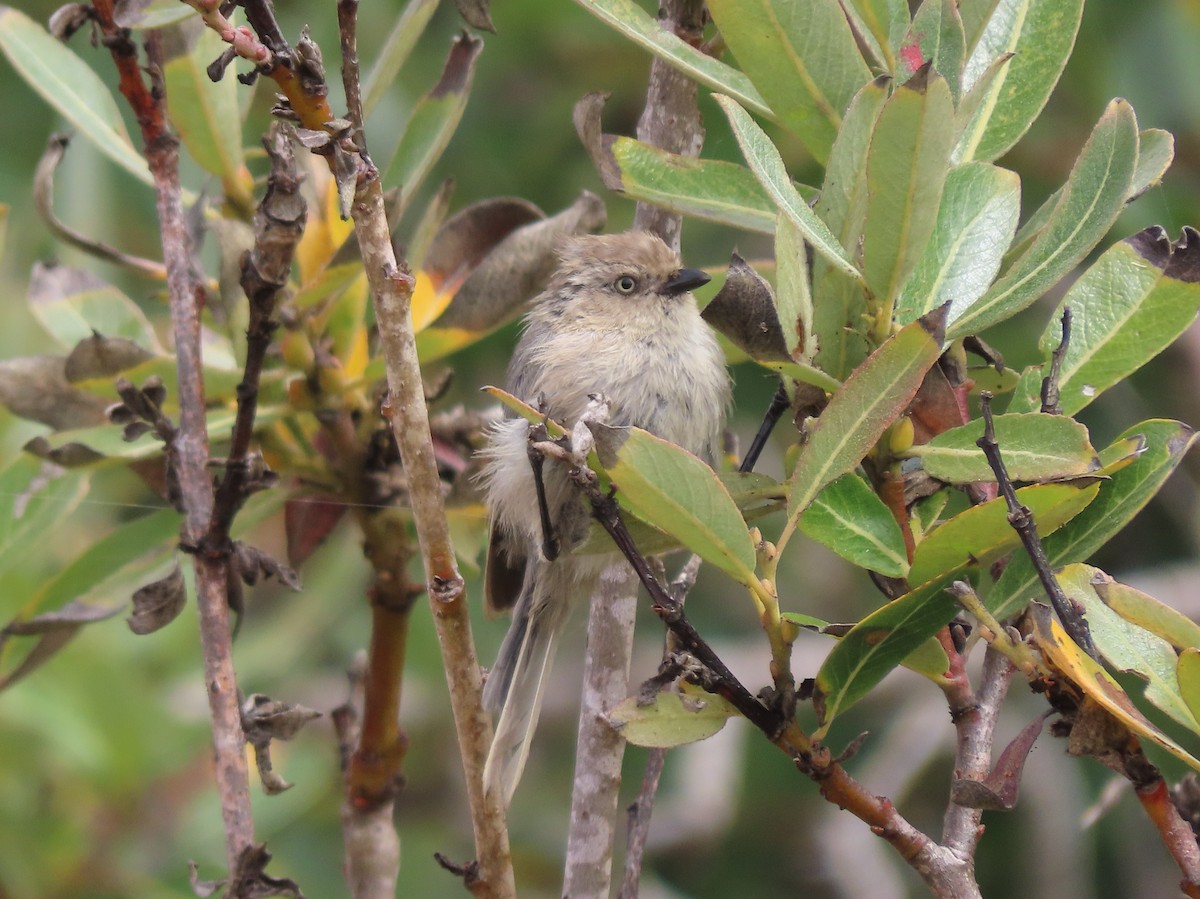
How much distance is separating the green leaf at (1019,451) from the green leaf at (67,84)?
1.75 m

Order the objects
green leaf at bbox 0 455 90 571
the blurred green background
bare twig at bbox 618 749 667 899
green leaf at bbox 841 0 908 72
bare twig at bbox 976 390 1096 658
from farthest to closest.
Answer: the blurred green background → green leaf at bbox 0 455 90 571 → bare twig at bbox 618 749 667 899 → green leaf at bbox 841 0 908 72 → bare twig at bbox 976 390 1096 658

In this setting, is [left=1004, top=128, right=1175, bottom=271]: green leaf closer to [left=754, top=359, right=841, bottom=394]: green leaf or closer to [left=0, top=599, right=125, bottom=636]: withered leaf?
[left=754, top=359, right=841, bottom=394]: green leaf

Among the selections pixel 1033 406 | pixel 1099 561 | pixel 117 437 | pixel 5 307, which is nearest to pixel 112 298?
pixel 117 437

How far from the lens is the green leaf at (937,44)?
1594 millimetres

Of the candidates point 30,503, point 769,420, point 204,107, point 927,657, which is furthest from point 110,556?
point 927,657

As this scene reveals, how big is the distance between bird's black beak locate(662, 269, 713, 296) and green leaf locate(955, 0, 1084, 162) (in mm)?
1317

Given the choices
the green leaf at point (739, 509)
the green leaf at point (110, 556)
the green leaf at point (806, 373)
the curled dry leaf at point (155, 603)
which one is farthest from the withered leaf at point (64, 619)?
the green leaf at point (806, 373)

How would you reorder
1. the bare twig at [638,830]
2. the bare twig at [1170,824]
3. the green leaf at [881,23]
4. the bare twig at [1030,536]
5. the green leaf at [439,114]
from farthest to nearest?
1. the green leaf at [439,114]
2. the bare twig at [638,830]
3. the green leaf at [881,23]
4. the bare twig at [1170,824]
5. the bare twig at [1030,536]

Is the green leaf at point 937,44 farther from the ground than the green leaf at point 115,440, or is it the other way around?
the green leaf at point 937,44

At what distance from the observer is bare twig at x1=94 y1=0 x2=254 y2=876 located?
1.93 meters

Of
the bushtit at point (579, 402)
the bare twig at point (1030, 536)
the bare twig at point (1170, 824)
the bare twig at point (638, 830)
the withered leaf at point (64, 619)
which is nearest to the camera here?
the bare twig at point (1030, 536)

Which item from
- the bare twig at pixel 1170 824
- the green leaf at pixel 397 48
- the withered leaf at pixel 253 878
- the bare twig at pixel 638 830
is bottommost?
the bare twig at pixel 638 830

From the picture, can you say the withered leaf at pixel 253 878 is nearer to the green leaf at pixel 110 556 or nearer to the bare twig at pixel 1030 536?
the green leaf at pixel 110 556

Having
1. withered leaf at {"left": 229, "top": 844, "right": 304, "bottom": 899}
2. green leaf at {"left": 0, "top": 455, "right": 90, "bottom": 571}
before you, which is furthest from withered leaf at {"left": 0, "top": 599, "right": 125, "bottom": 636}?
withered leaf at {"left": 229, "top": 844, "right": 304, "bottom": 899}
